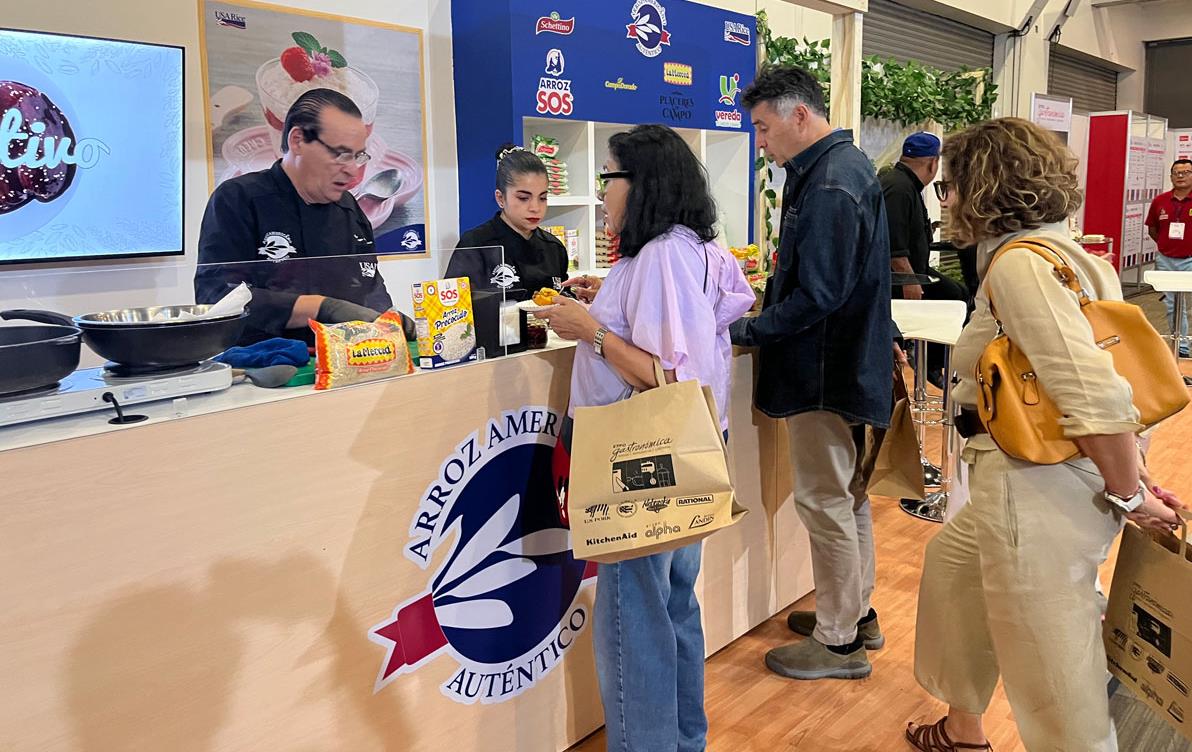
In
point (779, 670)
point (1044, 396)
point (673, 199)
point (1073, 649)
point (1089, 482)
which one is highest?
point (673, 199)

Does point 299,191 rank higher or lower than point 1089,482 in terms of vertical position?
higher

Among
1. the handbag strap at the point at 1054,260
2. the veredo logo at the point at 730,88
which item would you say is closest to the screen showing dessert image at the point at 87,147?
the handbag strap at the point at 1054,260

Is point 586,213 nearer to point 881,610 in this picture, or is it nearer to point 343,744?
point 881,610

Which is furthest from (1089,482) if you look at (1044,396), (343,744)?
(343,744)

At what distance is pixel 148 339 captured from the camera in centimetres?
155

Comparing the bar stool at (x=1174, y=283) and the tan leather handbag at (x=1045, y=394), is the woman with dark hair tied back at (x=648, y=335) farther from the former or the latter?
the bar stool at (x=1174, y=283)

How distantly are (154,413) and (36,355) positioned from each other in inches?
7.7

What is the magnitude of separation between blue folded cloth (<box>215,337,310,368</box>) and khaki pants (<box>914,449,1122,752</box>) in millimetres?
1442

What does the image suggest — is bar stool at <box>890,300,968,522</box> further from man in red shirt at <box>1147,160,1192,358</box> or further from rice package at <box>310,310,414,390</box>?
man in red shirt at <box>1147,160,1192,358</box>

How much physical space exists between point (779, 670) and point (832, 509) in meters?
0.56

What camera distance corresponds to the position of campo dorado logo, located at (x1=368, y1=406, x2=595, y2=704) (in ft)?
6.33

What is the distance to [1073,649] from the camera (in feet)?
5.97

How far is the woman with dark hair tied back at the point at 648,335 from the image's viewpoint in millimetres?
1866

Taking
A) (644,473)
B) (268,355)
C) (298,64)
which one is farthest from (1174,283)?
(268,355)
